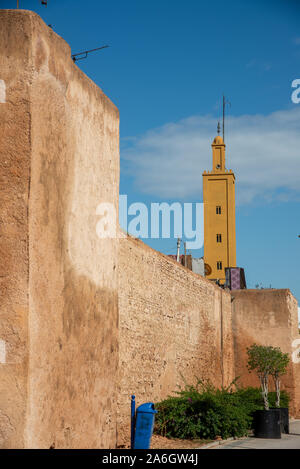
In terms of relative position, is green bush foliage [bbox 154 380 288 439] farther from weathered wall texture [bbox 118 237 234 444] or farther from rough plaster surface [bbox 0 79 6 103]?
rough plaster surface [bbox 0 79 6 103]

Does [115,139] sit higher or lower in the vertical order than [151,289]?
higher

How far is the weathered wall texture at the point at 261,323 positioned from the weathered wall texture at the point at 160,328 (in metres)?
2.24

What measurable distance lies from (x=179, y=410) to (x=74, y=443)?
21.1 ft

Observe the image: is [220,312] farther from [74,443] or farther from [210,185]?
[210,185]

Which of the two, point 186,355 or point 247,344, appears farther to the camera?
point 247,344

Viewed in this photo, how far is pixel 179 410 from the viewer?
1197 cm

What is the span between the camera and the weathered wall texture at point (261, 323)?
2136cm

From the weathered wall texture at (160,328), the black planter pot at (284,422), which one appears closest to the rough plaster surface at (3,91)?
the weathered wall texture at (160,328)

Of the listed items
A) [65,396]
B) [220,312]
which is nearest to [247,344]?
[220,312]

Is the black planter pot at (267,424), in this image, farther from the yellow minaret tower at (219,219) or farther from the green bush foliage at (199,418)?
the yellow minaret tower at (219,219)

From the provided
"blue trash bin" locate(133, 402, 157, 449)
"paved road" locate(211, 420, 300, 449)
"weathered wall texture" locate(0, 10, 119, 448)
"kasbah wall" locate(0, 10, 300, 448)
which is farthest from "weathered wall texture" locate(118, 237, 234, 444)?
"weathered wall texture" locate(0, 10, 119, 448)

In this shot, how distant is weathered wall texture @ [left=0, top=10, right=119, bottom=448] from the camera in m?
5.07

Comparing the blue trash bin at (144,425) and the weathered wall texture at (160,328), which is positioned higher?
the weathered wall texture at (160,328)

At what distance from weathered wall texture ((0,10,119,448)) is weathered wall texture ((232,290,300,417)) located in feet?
50.3
